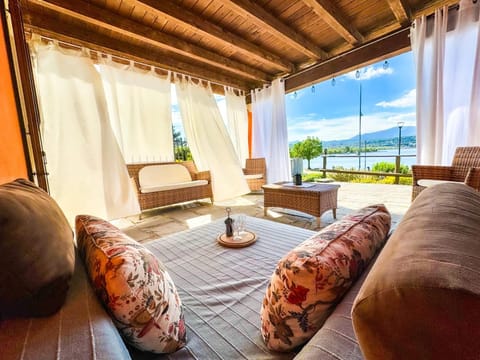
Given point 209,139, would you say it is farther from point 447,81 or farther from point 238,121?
point 447,81

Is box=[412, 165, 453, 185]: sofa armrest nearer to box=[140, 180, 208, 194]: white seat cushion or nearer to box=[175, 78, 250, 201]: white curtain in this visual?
box=[175, 78, 250, 201]: white curtain

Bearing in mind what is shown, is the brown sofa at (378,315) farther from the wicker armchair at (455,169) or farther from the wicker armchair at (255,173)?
the wicker armchair at (255,173)

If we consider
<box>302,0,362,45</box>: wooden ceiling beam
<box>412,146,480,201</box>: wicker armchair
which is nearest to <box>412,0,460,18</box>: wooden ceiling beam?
<box>302,0,362,45</box>: wooden ceiling beam

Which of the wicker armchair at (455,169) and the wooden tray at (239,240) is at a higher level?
the wicker armchair at (455,169)

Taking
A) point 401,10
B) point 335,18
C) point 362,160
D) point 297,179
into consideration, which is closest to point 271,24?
point 335,18

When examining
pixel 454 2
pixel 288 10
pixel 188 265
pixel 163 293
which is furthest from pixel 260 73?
pixel 163 293

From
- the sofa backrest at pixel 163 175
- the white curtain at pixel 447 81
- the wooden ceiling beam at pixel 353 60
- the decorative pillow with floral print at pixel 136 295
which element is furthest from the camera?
the sofa backrest at pixel 163 175

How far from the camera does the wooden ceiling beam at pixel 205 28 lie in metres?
2.40

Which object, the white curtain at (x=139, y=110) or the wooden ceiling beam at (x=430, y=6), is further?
the white curtain at (x=139, y=110)

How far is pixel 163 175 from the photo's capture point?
3.80 meters

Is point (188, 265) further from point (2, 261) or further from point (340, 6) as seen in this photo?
point (340, 6)

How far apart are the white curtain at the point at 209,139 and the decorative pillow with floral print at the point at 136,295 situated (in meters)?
3.38

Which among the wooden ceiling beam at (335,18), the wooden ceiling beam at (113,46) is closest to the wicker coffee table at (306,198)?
the wooden ceiling beam at (335,18)

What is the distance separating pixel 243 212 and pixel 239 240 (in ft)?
6.59
